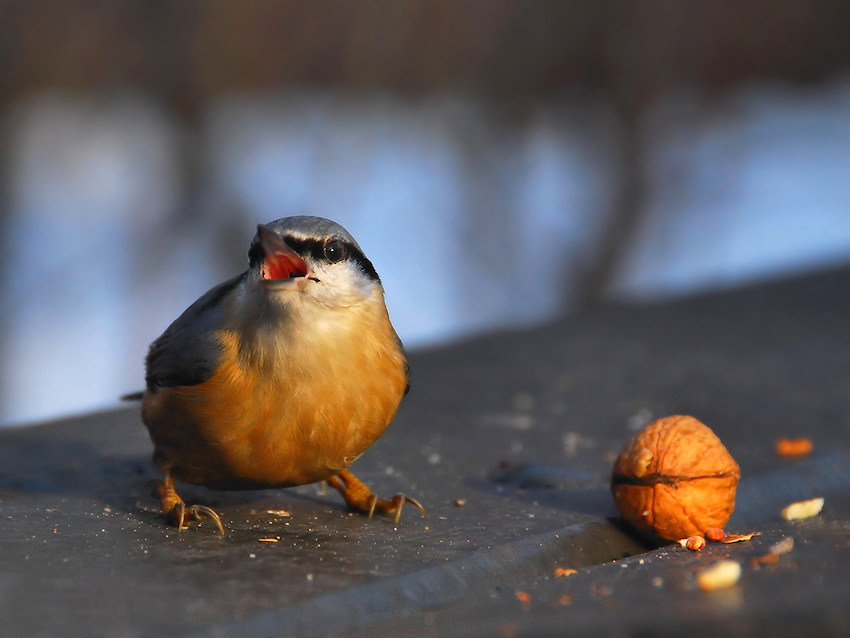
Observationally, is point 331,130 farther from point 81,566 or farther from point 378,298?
point 81,566

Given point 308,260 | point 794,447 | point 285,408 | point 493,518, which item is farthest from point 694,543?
point 794,447

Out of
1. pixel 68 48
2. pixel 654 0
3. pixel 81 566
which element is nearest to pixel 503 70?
pixel 654 0

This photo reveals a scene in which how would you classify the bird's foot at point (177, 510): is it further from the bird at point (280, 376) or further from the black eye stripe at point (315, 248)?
A: the black eye stripe at point (315, 248)

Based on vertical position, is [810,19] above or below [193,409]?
above

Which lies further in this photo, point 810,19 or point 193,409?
point 810,19

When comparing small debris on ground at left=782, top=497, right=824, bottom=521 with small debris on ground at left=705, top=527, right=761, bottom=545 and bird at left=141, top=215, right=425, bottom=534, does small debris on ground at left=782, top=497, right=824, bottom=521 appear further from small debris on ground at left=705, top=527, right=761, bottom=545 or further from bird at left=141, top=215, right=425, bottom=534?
bird at left=141, top=215, right=425, bottom=534

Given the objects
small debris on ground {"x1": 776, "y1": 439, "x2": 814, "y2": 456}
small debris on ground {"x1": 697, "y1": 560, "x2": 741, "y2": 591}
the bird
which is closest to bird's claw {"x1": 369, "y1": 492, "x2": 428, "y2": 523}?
the bird
